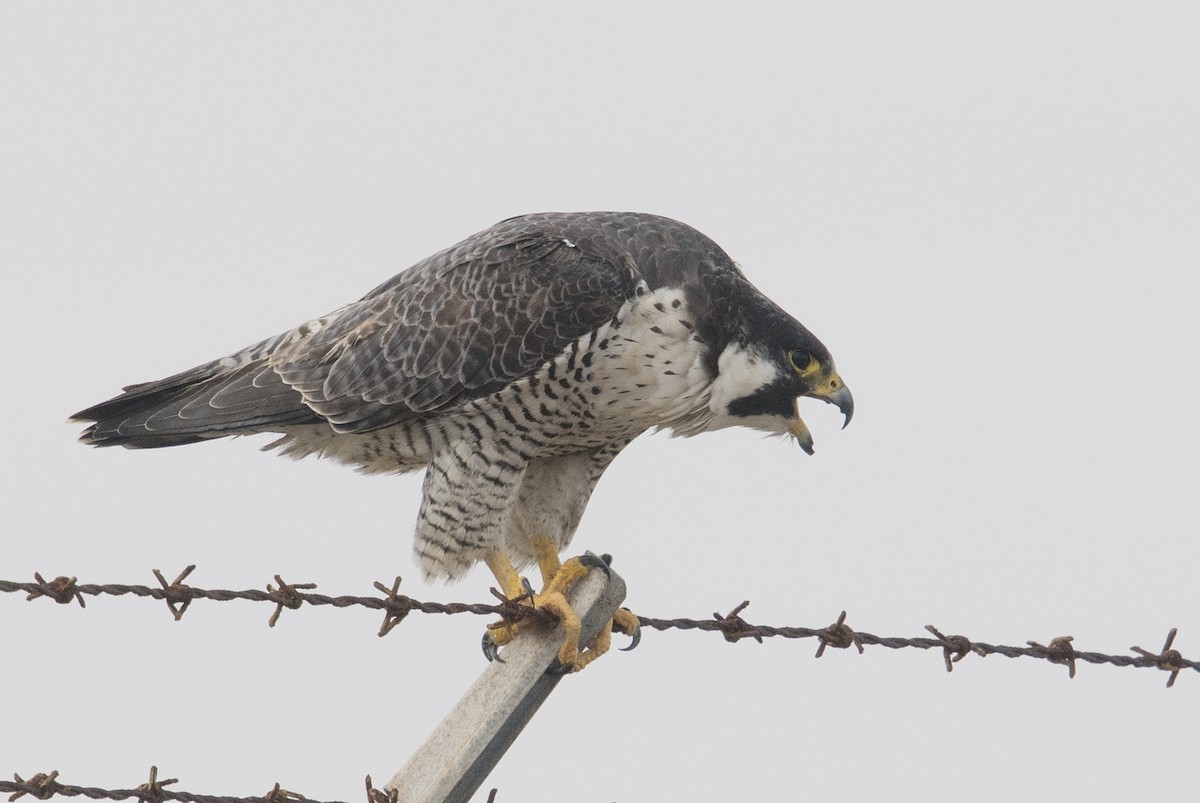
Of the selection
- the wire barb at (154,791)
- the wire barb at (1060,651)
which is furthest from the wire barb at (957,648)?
the wire barb at (154,791)

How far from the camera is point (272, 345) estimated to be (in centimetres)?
569

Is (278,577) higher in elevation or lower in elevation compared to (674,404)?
lower

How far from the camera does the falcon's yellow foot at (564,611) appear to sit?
405 centimetres

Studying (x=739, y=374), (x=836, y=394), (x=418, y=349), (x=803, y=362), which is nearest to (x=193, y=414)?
(x=418, y=349)

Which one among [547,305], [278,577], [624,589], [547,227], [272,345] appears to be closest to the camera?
[278,577]

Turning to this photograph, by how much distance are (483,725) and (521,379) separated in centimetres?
155

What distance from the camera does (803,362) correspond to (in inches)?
205

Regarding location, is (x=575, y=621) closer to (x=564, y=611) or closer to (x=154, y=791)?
(x=564, y=611)

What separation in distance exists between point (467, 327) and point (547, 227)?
0.54 metres

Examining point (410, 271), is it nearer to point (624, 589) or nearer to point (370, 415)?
point (370, 415)

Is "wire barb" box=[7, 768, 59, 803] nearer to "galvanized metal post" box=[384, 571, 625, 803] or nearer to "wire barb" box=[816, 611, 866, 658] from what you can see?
"galvanized metal post" box=[384, 571, 625, 803]

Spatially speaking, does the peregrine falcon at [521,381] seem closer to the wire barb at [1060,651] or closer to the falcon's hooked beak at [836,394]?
the falcon's hooked beak at [836,394]

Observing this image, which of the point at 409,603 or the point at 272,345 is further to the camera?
the point at 272,345

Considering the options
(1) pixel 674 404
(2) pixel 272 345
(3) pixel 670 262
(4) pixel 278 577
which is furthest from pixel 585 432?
(4) pixel 278 577
